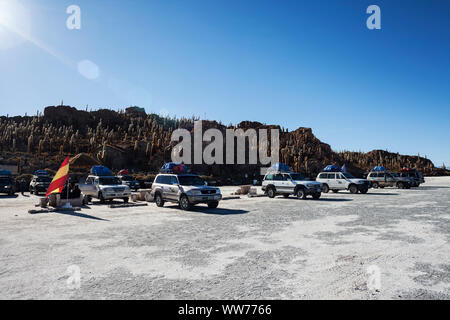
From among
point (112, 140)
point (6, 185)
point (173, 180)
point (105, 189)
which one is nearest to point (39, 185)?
point (6, 185)

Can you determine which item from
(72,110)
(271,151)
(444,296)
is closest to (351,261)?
(444,296)

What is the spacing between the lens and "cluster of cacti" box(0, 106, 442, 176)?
60.6 metres

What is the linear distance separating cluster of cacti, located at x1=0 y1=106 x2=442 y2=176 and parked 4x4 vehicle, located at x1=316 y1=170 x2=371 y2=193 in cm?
3738

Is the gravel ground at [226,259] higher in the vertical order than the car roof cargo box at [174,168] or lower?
lower

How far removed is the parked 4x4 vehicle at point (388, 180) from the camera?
105ft

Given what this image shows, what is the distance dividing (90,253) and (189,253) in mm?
2158

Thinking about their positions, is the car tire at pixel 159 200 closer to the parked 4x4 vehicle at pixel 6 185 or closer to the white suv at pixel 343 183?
the parked 4x4 vehicle at pixel 6 185

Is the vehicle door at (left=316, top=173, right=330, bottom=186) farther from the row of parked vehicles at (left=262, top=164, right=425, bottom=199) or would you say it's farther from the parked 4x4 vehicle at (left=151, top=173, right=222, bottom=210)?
the parked 4x4 vehicle at (left=151, top=173, right=222, bottom=210)

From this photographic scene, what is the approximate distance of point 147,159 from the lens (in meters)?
63.9

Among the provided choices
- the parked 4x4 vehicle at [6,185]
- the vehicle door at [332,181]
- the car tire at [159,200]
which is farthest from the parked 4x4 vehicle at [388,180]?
the parked 4x4 vehicle at [6,185]

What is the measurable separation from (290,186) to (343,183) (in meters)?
7.46

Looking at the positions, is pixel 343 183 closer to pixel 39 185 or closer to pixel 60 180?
pixel 60 180
